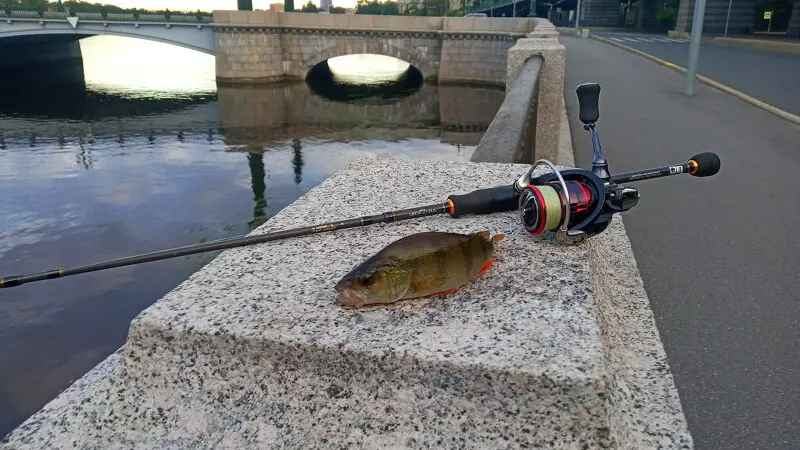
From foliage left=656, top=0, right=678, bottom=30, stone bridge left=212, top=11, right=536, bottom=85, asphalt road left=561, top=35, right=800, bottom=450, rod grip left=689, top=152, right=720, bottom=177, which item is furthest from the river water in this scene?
foliage left=656, top=0, right=678, bottom=30

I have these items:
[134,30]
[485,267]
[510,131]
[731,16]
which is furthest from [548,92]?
[731,16]

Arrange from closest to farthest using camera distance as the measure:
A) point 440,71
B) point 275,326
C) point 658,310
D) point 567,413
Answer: point 567,413, point 275,326, point 658,310, point 440,71

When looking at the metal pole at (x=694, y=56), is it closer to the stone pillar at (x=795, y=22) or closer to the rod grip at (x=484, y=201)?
the rod grip at (x=484, y=201)

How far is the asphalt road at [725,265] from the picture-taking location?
2881 millimetres

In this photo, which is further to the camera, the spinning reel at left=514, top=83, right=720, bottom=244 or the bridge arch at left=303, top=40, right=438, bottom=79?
the bridge arch at left=303, top=40, right=438, bottom=79

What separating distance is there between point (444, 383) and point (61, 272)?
A: 1.49 meters

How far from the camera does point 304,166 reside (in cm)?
2111

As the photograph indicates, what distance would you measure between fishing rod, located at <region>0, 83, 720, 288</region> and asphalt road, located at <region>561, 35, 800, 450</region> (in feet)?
3.56

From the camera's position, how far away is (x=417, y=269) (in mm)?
1869

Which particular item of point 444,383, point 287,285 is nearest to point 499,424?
point 444,383

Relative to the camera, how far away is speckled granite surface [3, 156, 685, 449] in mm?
1511

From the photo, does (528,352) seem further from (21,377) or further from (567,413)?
(21,377)

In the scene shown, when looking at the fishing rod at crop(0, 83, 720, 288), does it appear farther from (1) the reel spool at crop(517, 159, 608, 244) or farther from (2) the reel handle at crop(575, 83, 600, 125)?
(2) the reel handle at crop(575, 83, 600, 125)

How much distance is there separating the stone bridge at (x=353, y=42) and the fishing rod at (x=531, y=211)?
1484 inches
